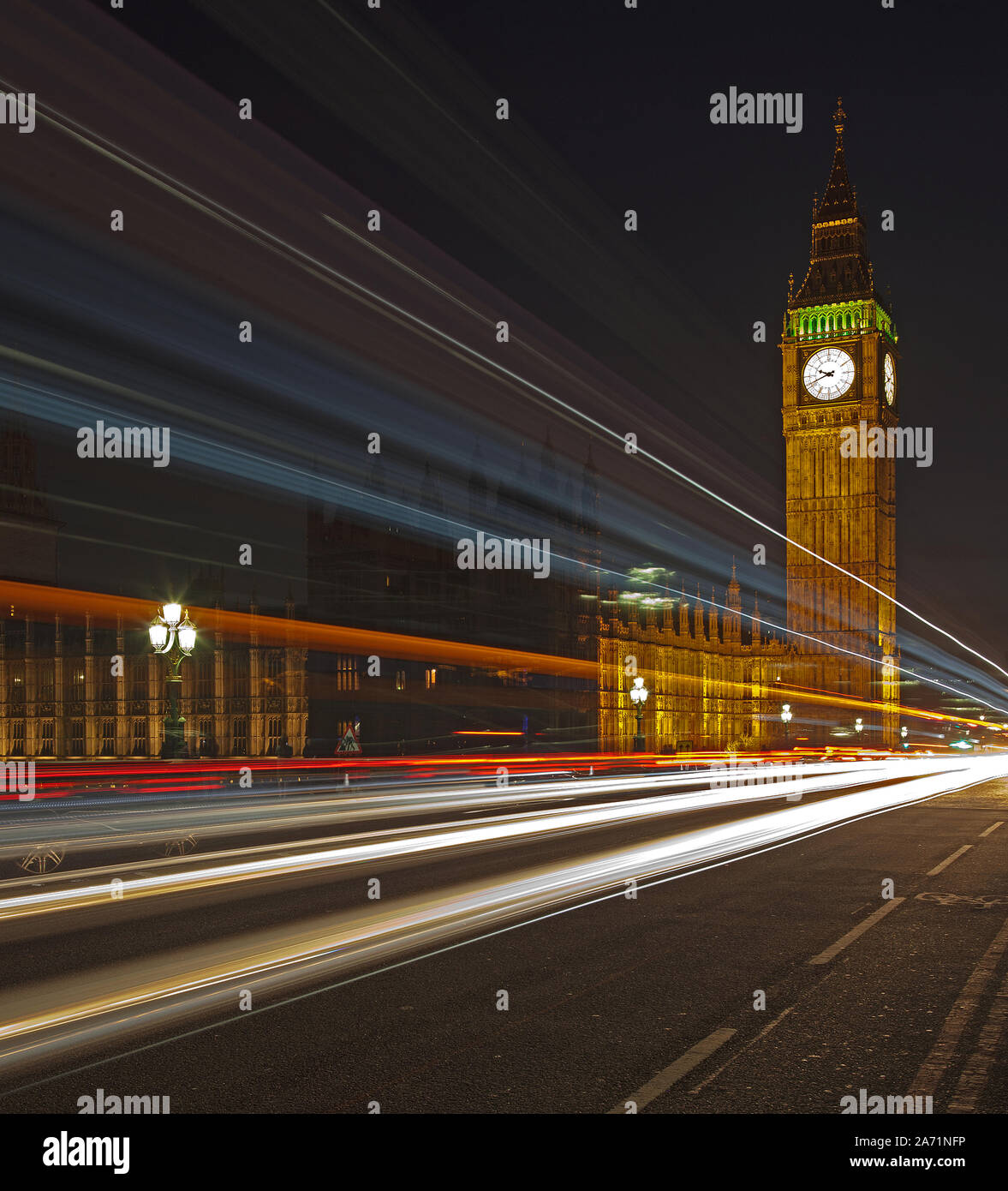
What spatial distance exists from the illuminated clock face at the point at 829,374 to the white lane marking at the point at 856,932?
339 ft

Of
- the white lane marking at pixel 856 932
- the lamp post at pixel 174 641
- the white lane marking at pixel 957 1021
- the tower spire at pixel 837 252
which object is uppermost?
the tower spire at pixel 837 252

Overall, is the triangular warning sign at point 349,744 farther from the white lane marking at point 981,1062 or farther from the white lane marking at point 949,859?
the white lane marking at point 981,1062

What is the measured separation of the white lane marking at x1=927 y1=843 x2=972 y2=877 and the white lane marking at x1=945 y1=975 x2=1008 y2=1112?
21.8 feet

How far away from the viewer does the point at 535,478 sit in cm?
7156

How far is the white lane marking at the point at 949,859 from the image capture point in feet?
46.0

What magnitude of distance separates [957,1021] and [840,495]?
106m

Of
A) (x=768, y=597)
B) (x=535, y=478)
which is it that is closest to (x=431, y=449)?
(x=535, y=478)

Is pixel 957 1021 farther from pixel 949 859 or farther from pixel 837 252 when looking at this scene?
pixel 837 252

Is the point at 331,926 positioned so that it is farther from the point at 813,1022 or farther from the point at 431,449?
Result: the point at 431,449

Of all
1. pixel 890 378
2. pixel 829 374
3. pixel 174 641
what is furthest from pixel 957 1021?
pixel 890 378

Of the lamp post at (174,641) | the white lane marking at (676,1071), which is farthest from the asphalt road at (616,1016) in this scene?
the lamp post at (174,641)

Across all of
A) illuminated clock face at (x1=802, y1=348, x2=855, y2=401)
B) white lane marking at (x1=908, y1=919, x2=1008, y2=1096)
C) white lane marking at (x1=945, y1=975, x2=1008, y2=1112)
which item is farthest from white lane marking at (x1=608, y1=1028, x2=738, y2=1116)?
illuminated clock face at (x1=802, y1=348, x2=855, y2=401)
